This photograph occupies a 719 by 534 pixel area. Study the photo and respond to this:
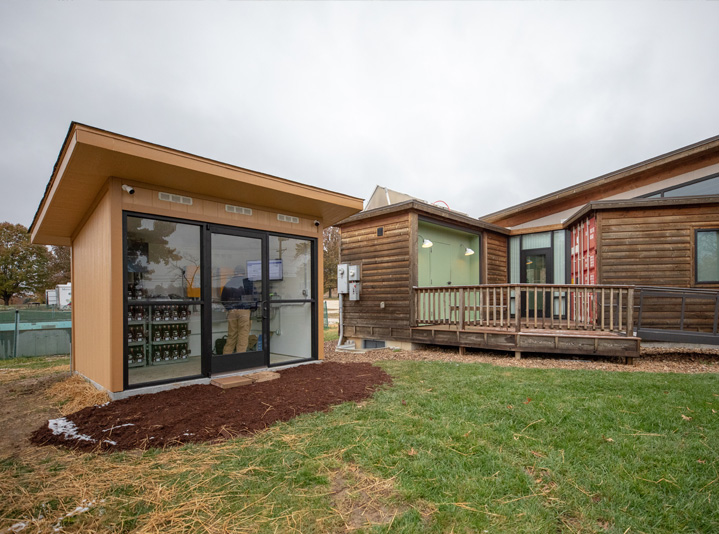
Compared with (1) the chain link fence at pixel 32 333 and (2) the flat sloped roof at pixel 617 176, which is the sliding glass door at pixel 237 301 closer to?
(1) the chain link fence at pixel 32 333

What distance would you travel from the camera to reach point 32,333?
9.34 meters

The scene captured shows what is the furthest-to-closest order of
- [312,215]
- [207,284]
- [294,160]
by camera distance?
[294,160]
[312,215]
[207,284]

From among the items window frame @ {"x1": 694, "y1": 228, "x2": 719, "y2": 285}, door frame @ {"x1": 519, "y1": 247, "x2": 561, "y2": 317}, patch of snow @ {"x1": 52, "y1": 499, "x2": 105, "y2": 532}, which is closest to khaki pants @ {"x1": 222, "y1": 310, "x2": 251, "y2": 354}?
patch of snow @ {"x1": 52, "y1": 499, "x2": 105, "y2": 532}

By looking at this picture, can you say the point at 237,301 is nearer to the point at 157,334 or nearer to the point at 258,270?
the point at 258,270

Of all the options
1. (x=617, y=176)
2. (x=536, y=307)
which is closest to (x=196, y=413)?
(x=536, y=307)

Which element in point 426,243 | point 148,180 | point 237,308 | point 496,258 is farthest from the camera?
point 496,258

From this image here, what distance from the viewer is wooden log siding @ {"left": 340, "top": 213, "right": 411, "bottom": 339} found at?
7.95m

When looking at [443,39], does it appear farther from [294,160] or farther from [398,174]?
[398,174]

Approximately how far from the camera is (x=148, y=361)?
4.36 metres

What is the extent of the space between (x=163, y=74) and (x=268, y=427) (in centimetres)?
2906

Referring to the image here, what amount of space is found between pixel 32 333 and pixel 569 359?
42.4ft

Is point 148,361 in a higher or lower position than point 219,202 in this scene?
lower

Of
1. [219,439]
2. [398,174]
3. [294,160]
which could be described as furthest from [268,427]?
[398,174]

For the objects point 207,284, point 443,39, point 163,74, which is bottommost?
point 207,284
